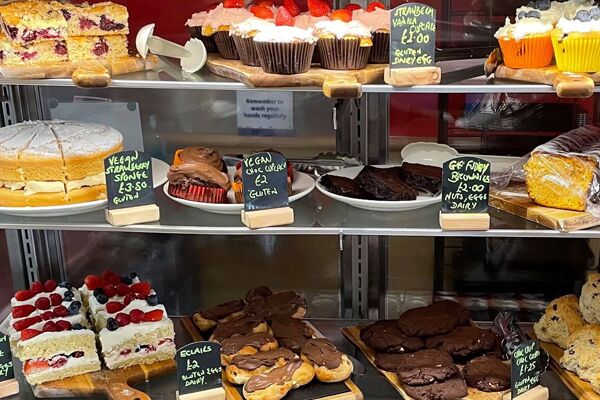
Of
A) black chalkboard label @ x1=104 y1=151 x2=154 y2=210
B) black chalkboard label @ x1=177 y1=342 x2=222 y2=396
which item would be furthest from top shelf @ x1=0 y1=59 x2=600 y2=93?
black chalkboard label @ x1=177 y1=342 x2=222 y2=396

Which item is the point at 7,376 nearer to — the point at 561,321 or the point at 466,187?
the point at 466,187

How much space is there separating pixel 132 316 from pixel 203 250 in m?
0.80

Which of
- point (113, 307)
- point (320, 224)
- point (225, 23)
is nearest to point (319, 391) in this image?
point (320, 224)

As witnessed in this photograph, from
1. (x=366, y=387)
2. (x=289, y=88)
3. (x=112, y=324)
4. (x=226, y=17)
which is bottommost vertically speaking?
(x=366, y=387)

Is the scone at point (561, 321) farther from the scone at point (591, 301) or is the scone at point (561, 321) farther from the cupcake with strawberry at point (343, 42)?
the cupcake with strawberry at point (343, 42)

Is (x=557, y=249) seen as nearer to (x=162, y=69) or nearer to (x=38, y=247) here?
(x=162, y=69)

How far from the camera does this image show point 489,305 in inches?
140

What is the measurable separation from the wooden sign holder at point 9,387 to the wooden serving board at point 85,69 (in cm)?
113

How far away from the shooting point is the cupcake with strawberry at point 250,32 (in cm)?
242

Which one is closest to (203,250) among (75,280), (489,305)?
(75,280)

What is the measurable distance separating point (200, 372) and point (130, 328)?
0.43 m

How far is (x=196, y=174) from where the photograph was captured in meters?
2.63

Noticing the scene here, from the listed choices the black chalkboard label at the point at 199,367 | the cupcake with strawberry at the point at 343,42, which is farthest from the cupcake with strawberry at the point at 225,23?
the black chalkboard label at the point at 199,367

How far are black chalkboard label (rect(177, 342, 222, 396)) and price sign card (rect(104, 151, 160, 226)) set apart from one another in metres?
0.47
